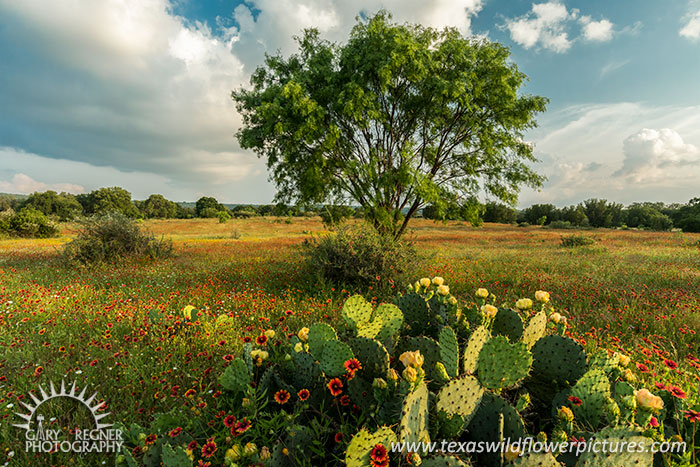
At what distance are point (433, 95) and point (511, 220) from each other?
58783 millimetres

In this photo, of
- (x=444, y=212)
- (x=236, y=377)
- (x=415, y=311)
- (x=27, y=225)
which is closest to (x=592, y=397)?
(x=415, y=311)

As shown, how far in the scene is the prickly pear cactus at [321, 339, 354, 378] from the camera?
5.83 ft

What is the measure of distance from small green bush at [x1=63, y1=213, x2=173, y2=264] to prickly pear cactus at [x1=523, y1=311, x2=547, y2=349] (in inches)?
486

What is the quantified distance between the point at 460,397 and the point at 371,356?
0.55 metres

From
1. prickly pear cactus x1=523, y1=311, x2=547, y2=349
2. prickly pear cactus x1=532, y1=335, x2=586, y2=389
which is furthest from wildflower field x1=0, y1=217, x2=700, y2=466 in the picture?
prickly pear cactus x1=523, y1=311, x2=547, y2=349

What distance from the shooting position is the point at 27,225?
85.6ft

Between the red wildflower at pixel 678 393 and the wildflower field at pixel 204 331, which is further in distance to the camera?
the wildflower field at pixel 204 331

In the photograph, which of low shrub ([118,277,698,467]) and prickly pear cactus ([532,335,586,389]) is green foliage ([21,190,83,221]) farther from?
prickly pear cactus ([532,335,586,389])

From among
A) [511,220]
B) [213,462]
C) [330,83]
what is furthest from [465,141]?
[511,220]

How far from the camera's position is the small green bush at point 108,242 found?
9852 millimetres

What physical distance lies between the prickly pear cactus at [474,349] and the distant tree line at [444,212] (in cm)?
792

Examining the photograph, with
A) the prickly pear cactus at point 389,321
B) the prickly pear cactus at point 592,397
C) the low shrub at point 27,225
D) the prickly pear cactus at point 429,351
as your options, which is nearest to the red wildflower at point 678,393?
the prickly pear cactus at point 592,397

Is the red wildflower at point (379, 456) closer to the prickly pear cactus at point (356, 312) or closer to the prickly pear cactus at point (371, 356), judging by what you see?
the prickly pear cactus at point (371, 356)

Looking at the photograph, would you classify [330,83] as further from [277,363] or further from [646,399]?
[646,399]
